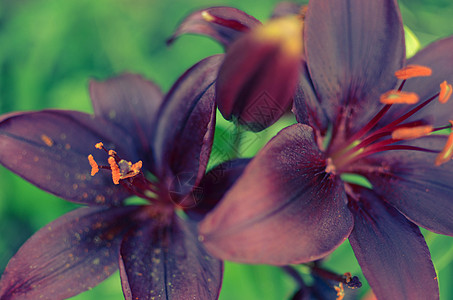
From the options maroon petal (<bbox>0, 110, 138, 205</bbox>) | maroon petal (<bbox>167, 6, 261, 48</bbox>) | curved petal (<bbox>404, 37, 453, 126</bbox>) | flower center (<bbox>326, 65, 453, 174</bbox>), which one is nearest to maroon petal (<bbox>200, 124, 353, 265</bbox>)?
flower center (<bbox>326, 65, 453, 174</bbox>)

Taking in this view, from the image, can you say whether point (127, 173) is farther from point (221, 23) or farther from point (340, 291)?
point (340, 291)

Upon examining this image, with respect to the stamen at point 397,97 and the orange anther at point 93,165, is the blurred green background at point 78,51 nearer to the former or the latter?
the orange anther at point 93,165

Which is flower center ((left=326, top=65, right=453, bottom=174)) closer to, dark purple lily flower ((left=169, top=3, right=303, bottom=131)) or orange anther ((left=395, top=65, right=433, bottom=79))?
orange anther ((left=395, top=65, right=433, bottom=79))

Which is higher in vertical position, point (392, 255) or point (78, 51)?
point (392, 255)

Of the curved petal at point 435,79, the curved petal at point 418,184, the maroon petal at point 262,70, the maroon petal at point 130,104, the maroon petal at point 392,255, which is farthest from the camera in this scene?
the maroon petal at point 130,104

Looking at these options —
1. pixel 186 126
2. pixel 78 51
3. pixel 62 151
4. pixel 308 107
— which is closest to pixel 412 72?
pixel 308 107

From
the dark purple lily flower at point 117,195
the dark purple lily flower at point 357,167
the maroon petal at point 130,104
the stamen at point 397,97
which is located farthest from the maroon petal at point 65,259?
the stamen at point 397,97

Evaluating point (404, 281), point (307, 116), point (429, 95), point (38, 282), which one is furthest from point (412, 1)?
point (38, 282)
